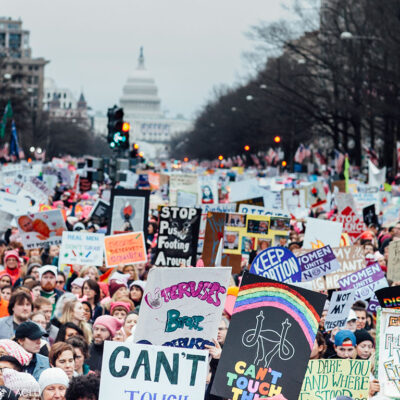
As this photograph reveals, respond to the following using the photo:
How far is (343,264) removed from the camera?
1313 cm

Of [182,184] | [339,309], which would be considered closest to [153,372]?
[339,309]

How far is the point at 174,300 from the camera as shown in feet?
24.7

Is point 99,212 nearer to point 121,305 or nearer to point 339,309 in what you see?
point 121,305

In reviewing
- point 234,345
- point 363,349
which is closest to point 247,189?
point 363,349

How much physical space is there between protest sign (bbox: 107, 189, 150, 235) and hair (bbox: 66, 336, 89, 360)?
28.0ft

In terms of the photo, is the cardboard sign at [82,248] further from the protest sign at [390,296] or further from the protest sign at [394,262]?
the protest sign at [390,296]

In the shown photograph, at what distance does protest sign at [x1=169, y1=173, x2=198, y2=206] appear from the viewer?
24.2m

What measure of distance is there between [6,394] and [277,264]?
10.9 feet

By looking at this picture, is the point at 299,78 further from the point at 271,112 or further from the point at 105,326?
the point at 105,326

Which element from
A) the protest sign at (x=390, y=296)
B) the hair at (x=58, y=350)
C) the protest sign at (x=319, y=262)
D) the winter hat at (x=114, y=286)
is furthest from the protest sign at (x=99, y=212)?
the protest sign at (x=390, y=296)

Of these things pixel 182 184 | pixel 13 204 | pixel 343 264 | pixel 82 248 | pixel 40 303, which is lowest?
pixel 40 303

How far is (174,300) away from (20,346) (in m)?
1.50

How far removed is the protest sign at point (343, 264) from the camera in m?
12.7

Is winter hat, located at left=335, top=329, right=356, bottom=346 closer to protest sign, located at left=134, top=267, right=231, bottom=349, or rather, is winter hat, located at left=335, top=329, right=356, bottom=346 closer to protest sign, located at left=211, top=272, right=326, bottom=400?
protest sign, located at left=134, top=267, right=231, bottom=349
